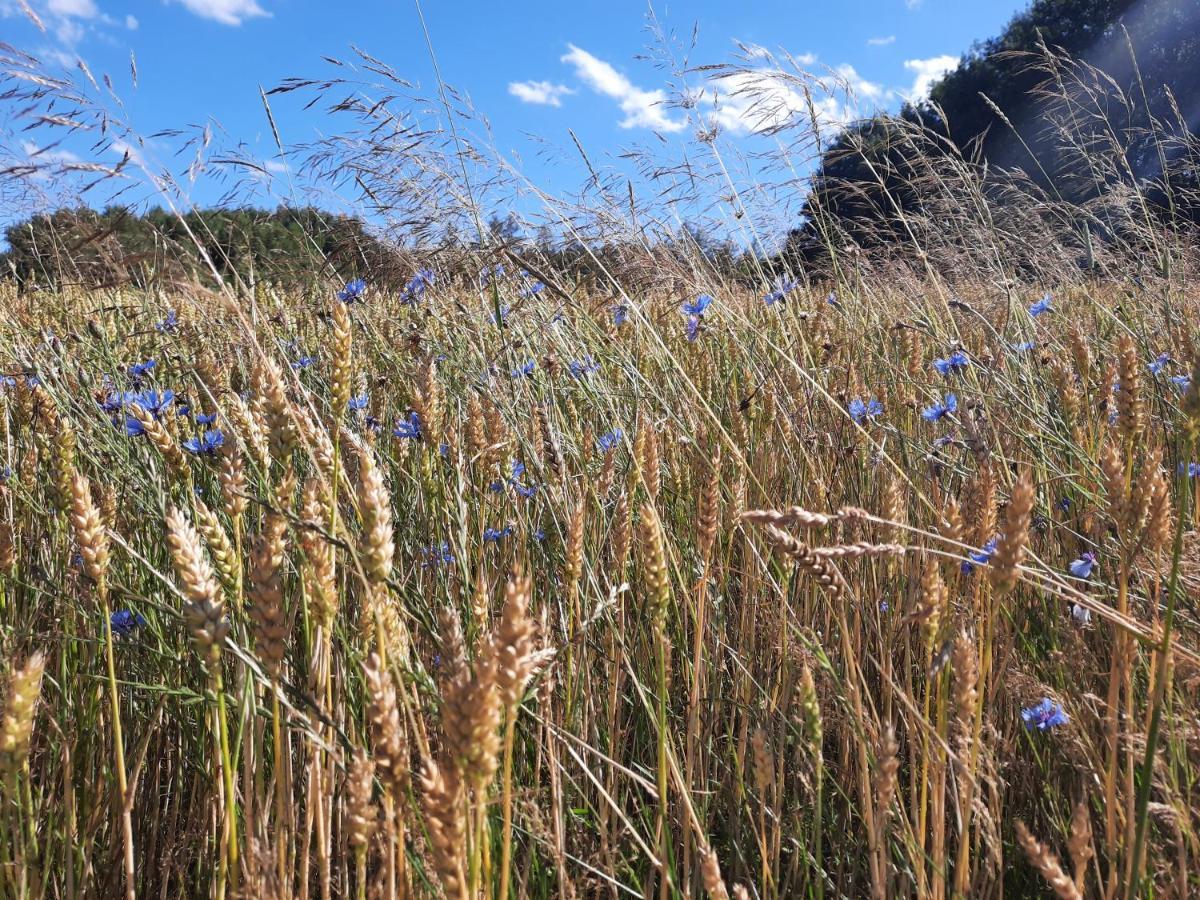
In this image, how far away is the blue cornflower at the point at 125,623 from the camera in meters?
1.53

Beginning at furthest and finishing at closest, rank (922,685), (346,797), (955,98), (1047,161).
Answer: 1. (955,98)
2. (1047,161)
3. (922,685)
4. (346,797)

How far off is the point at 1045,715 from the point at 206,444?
5.46 feet

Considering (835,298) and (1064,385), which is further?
(835,298)

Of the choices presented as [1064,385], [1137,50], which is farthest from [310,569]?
[1137,50]

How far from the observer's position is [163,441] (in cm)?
123

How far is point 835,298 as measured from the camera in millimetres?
3984

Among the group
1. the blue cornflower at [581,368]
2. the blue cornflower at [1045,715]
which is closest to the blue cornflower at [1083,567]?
the blue cornflower at [1045,715]

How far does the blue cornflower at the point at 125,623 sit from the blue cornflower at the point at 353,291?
1582 millimetres

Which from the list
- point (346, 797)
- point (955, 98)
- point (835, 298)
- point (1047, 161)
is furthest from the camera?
point (955, 98)

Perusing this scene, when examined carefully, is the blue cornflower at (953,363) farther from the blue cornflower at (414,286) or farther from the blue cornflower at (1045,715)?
the blue cornflower at (414,286)

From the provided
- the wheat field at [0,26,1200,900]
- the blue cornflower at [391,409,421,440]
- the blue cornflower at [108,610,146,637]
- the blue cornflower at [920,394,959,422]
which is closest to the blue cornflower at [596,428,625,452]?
the wheat field at [0,26,1200,900]

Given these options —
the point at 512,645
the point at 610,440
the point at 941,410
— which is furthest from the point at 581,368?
the point at 512,645

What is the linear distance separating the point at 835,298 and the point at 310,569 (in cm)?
354

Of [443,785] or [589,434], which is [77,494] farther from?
[589,434]
